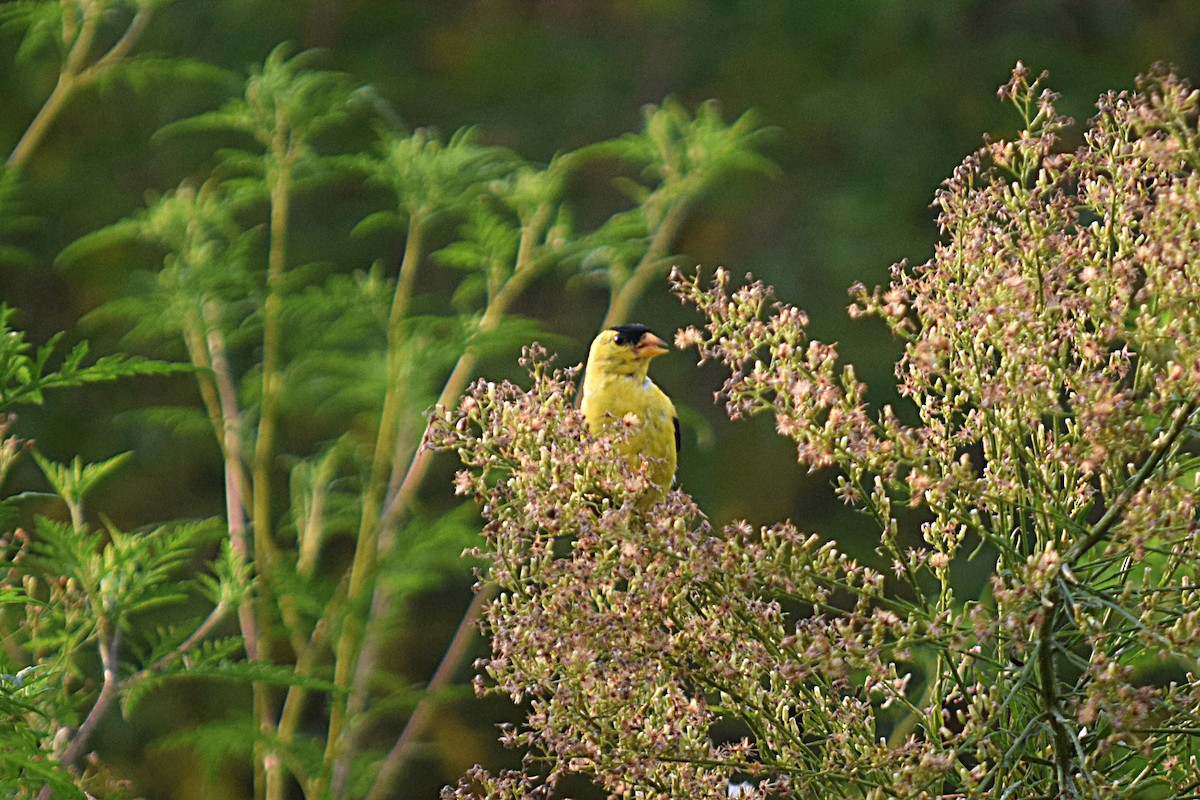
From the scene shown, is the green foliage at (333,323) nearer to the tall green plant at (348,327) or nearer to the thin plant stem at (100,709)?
the tall green plant at (348,327)

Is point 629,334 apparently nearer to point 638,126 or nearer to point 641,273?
point 641,273

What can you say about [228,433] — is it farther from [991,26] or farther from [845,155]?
[991,26]

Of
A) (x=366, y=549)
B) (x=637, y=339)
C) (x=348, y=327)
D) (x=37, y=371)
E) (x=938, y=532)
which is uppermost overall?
(x=348, y=327)

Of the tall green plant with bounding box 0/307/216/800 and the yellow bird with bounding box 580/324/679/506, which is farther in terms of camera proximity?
the yellow bird with bounding box 580/324/679/506

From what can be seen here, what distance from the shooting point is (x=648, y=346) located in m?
1.84

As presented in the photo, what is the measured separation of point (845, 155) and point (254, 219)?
7.27ft

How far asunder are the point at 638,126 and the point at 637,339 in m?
3.69

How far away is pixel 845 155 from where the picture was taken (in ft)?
19.0

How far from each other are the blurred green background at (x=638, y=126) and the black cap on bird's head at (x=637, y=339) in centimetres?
277

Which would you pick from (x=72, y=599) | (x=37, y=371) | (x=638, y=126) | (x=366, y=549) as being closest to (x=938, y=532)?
(x=37, y=371)

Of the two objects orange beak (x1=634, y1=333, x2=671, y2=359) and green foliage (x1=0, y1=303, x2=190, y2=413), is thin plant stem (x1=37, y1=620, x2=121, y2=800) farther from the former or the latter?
orange beak (x1=634, y1=333, x2=671, y2=359)

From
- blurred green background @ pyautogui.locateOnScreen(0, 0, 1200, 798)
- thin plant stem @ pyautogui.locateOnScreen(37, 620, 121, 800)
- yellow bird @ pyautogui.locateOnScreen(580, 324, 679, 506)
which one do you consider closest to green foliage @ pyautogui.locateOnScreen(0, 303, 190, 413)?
thin plant stem @ pyautogui.locateOnScreen(37, 620, 121, 800)

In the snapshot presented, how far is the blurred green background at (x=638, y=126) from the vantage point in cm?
480

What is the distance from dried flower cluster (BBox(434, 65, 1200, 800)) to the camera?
34.9 inches
